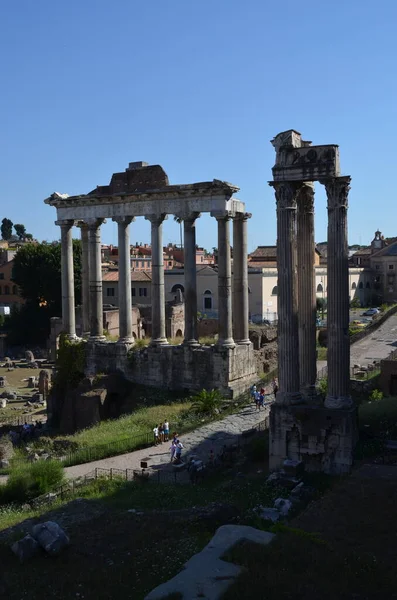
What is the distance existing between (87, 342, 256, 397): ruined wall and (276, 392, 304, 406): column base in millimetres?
8518

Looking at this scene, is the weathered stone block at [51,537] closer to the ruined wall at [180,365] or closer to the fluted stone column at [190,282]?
the ruined wall at [180,365]

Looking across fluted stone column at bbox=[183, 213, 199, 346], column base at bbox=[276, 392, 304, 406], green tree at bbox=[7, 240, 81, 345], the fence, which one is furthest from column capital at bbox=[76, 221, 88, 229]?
green tree at bbox=[7, 240, 81, 345]

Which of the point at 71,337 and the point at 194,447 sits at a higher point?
the point at 71,337

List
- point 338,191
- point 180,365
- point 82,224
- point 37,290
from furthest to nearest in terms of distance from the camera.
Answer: point 37,290 < point 82,224 < point 180,365 < point 338,191

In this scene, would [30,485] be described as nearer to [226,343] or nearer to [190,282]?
[226,343]

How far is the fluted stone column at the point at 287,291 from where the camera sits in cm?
1592

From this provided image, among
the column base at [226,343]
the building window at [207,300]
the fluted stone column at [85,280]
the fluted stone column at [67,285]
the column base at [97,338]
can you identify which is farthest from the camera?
the building window at [207,300]

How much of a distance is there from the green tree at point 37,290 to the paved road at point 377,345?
87.6ft

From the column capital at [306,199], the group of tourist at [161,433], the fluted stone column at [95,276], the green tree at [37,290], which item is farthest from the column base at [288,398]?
the green tree at [37,290]

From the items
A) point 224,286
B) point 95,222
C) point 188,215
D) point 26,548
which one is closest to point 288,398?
point 26,548

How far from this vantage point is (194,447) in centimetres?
1975

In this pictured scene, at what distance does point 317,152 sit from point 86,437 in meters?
12.1

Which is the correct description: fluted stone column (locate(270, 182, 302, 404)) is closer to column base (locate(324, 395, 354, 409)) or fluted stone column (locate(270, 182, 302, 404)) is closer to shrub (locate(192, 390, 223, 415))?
column base (locate(324, 395, 354, 409))

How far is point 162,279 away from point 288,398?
462 inches
